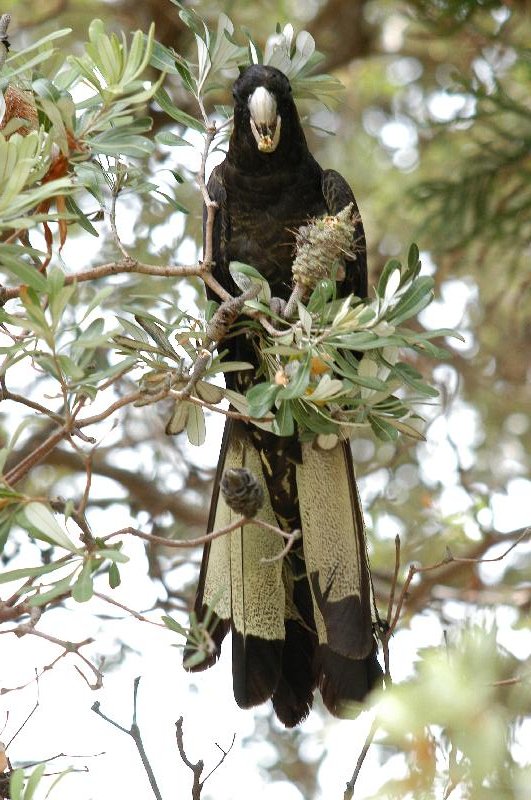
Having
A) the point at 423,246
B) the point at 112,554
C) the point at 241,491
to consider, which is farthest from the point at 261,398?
the point at 423,246

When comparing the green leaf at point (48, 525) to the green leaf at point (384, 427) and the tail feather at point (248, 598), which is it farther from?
the tail feather at point (248, 598)

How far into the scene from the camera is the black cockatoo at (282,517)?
2582mm

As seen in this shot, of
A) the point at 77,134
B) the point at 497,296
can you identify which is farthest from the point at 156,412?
the point at 77,134

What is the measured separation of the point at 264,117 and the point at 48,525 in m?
1.58

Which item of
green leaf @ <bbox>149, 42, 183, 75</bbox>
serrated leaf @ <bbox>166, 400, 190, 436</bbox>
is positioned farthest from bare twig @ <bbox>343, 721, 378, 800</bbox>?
green leaf @ <bbox>149, 42, 183, 75</bbox>

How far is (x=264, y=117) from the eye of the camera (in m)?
2.83

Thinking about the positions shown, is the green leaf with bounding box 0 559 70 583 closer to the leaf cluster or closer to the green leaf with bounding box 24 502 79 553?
the green leaf with bounding box 24 502 79 553

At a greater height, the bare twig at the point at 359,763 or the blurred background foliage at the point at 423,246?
the blurred background foliage at the point at 423,246

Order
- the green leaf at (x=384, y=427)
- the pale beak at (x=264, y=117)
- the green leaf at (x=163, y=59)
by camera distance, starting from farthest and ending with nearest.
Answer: the pale beak at (x=264, y=117)
the green leaf at (x=163, y=59)
the green leaf at (x=384, y=427)

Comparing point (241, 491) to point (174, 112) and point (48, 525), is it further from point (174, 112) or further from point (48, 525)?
point (174, 112)

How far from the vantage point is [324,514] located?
9.49 ft

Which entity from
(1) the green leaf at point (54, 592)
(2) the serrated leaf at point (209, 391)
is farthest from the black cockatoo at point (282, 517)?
(1) the green leaf at point (54, 592)

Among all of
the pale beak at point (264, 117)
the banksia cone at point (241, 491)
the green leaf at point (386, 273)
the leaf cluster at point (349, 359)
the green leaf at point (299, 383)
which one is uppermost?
the pale beak at point (264, 117)

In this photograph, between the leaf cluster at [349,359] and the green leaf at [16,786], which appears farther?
the leaf cluster at [349,359]
